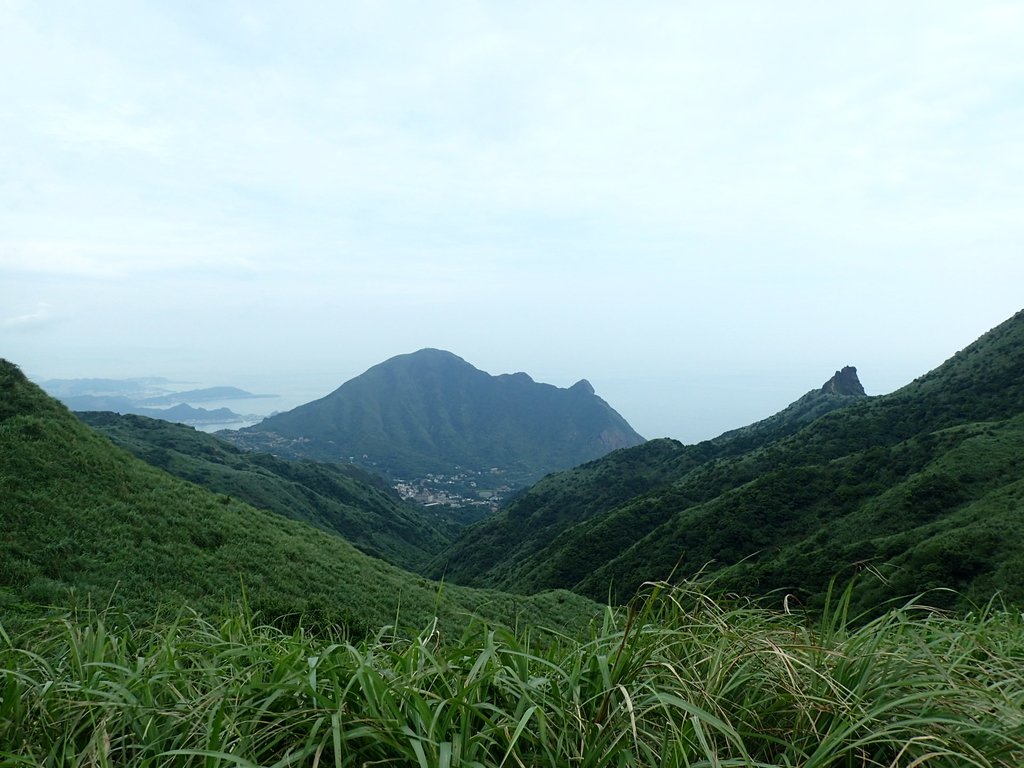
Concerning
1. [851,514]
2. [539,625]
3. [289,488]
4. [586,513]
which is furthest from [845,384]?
[539,625]

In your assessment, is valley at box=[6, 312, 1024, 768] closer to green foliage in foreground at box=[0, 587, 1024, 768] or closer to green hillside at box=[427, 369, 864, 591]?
green foliage in foreground at box=[0, 587, 1024, 768]

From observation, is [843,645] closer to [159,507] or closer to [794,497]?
[159,507]

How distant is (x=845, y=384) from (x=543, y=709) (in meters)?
144

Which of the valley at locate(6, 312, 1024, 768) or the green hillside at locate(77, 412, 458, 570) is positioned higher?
the valley at locate(6, 312, 1024, 768)

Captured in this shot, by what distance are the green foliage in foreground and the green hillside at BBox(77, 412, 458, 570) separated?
2263 inches

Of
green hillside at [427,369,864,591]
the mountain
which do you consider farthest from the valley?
green hillside at [427,369,864,591]

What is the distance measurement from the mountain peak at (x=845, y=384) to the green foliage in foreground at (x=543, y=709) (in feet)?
453

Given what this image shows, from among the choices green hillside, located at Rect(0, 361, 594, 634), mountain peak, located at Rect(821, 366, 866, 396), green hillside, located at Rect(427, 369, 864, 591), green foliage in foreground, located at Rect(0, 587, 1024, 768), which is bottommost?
green hillside, located at Rect(427, 369, 864, 591)

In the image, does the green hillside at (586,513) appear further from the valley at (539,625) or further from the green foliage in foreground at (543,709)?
the green foliage in foreground at (543,709)

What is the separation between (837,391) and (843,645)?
139291mm

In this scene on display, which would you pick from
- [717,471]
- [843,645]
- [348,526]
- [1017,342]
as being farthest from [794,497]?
[348,526]

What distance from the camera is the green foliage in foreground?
2348mm

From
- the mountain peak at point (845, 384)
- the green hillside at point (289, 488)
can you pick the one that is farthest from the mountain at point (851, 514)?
the mountain peak at point (845, 384)

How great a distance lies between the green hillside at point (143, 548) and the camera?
41.5 ft
